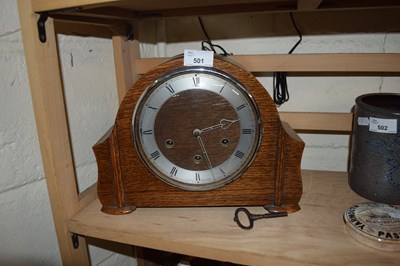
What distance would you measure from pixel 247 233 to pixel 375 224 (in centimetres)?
22

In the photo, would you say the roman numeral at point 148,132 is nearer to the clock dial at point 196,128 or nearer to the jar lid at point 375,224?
the clock dial at point 196,128

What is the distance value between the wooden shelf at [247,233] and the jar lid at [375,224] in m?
0.01

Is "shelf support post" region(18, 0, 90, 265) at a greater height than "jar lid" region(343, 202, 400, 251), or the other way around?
"shelf support post" region(18, 0, 90, 265)

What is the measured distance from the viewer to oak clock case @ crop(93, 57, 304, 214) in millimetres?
556

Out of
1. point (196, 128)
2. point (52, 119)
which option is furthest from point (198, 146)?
point (52, 119)

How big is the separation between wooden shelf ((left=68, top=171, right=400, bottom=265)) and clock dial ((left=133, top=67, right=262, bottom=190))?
0.26ft

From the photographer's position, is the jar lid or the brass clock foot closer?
the jar lid

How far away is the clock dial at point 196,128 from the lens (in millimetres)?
555

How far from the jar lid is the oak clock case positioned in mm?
106

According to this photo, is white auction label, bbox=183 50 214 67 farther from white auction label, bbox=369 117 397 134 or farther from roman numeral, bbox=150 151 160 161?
white auction label, bbox=369 117 397 134

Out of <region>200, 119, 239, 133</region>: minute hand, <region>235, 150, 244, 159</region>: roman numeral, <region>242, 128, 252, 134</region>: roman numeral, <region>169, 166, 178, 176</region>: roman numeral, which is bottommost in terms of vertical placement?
<region>169, 166, 178, 176</region>: roman numeral

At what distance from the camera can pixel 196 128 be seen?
0.58 m

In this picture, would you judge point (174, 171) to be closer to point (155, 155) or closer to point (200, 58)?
point (155, 155)

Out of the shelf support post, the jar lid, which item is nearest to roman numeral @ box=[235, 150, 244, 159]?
the jar lid
